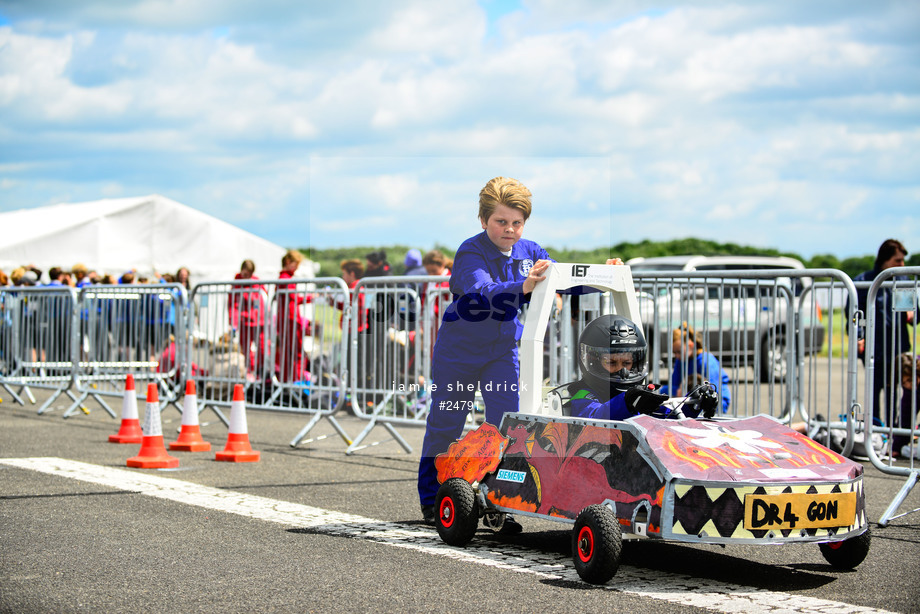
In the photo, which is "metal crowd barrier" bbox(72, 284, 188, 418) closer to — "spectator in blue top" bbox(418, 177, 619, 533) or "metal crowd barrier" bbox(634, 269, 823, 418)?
"metal crowd barrier" bbox(634, 269, 823, 418)

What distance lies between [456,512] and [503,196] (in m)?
1.71

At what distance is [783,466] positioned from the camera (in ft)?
14.7

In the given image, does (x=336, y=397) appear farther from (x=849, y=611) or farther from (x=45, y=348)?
(x=849, y=611)

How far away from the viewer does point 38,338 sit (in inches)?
533

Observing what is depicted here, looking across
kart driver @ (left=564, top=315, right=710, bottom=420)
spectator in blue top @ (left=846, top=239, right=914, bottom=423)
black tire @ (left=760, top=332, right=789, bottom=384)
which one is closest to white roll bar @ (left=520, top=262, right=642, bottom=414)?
kart driver @ (left=564, top=315, right=710, bottom=420)

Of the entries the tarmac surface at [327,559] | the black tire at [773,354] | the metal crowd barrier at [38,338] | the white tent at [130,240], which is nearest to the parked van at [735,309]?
the black tire at [773,354]

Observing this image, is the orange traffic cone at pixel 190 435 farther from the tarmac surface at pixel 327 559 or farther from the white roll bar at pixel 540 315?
the white roll bar at pixel 540 315

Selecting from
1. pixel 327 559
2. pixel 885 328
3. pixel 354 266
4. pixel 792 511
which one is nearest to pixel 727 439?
pixel 792 511

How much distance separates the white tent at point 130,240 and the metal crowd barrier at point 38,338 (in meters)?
7.57

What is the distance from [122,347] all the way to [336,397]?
355cm

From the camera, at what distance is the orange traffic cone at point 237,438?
28.6 ft

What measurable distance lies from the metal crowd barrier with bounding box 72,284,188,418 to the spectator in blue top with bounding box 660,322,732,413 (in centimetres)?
572

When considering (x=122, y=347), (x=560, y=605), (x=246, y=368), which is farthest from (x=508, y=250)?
(x=122, y=347)

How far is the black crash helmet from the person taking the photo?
5004 mm
